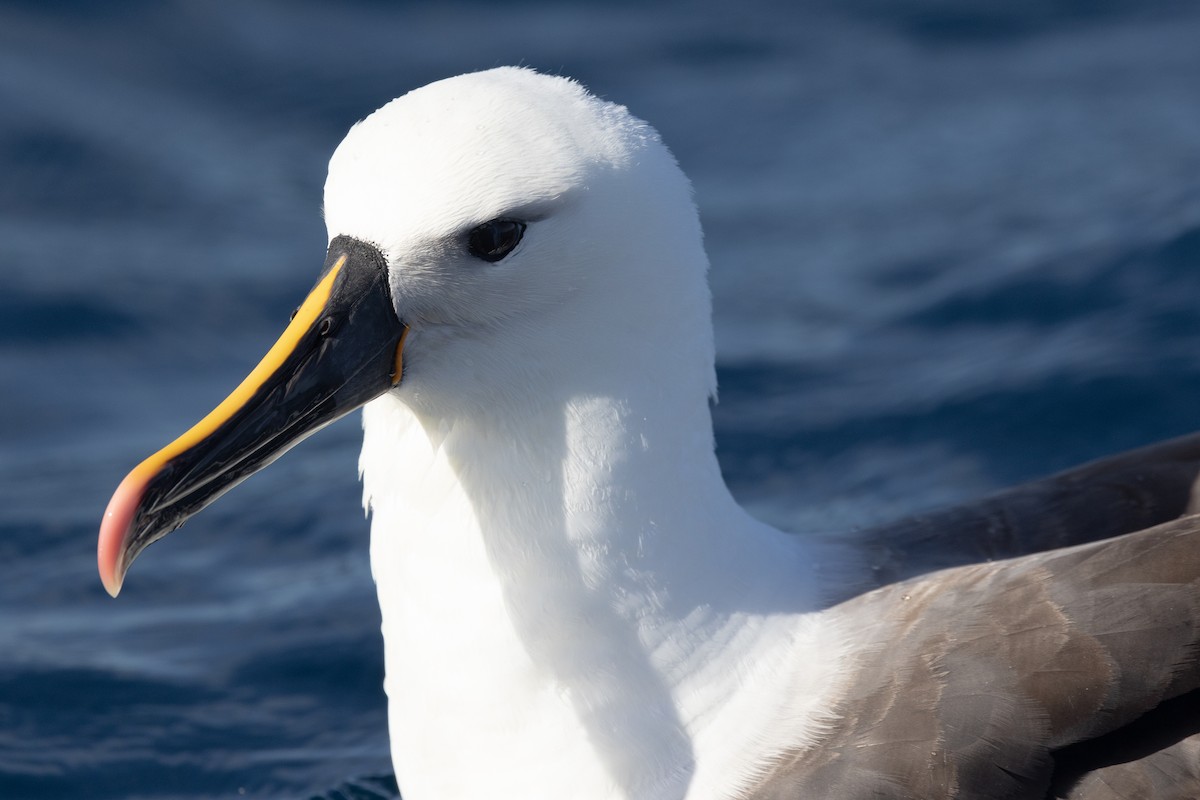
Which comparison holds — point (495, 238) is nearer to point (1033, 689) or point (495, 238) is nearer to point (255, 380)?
point (255, 380)

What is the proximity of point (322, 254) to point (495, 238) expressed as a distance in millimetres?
4441

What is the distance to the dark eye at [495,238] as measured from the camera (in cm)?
367

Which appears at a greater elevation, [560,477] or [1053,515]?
[560,477]

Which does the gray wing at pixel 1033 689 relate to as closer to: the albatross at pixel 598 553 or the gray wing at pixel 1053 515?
the albatross at pixel 598 553

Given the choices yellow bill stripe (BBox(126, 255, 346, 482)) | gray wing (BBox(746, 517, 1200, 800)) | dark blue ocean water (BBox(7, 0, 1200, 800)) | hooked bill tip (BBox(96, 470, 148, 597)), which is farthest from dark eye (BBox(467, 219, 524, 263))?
dark blue ocean water (BBox(7, 0, 1200, 800))

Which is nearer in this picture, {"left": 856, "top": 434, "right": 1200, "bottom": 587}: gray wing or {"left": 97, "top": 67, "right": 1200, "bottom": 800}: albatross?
{"left": 97, "top": 67, "right": 1200, "bottom": 800}: albatross

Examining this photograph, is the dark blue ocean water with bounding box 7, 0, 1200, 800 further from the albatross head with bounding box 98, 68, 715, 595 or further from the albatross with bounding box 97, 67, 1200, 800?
the albatross head with bounding box 98, 68, 715, 595

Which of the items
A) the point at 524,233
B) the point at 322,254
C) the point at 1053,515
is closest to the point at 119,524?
the point at 524,233

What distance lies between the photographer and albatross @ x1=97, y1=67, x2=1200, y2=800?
12.0 feet

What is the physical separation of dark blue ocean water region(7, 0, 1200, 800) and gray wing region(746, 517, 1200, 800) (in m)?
2.38

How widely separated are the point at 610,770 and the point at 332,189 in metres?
1.44

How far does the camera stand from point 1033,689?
3.69m

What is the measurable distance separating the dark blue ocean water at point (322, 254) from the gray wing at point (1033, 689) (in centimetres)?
238

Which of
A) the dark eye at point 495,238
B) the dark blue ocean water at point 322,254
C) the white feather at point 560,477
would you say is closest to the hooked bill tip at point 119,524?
the white feather at point 560,477
